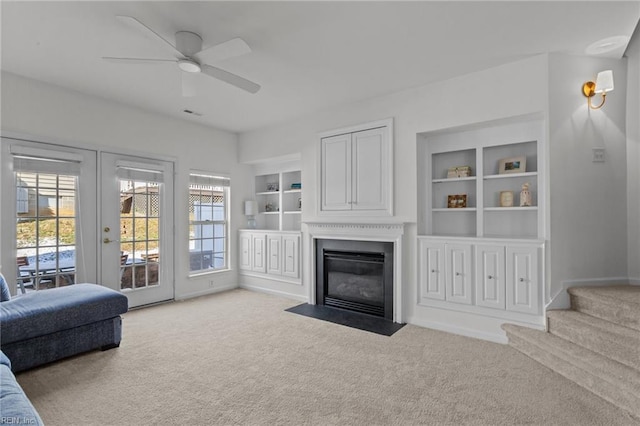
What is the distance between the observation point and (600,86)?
9.71ft

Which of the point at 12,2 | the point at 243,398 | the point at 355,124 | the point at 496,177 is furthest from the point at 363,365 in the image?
the point at 12,2

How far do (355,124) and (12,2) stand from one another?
333 cm

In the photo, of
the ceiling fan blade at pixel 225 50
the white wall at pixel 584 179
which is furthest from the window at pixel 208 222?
the white wall at pixel 584 179

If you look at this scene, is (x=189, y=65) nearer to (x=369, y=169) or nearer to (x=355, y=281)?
(x=369, y=169)

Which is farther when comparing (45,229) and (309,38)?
(45,229)

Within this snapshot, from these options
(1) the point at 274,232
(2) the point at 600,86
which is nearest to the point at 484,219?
(2) the point at 600,86

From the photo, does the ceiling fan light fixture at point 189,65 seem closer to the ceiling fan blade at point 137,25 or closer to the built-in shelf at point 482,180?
the ceiling fan blade at point 137,25

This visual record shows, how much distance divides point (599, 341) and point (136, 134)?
18.0 feet

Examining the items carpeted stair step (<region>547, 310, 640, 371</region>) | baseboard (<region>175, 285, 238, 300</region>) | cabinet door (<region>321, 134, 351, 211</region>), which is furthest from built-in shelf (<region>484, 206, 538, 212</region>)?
baseboard (<region>175, 285, 238, 300</region>)

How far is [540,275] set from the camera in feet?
9.96

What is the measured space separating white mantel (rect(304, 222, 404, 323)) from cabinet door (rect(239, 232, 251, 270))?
1.27m

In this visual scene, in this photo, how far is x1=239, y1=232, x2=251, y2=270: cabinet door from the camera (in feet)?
18.2

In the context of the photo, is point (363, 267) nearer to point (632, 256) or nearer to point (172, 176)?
point (632, 256)

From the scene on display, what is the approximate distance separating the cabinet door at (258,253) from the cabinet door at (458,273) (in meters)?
2.93
